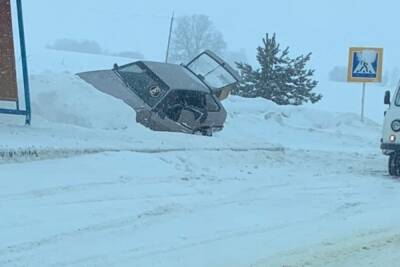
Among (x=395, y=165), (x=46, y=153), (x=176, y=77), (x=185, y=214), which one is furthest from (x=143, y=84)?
(x=185, y=214)

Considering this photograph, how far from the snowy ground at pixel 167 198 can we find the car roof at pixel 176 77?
4.89 feet

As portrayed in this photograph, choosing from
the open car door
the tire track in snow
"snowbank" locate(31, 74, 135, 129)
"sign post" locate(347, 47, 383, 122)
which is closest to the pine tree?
"sign post" locate(347, 47, 383, 122)

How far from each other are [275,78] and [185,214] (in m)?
28.1

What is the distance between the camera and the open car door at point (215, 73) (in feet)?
58.7

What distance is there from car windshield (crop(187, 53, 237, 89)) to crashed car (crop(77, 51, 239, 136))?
44 centimetres

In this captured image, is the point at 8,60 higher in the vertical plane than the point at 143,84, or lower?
higher

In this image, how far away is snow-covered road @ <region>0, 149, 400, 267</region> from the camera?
700 centimetres

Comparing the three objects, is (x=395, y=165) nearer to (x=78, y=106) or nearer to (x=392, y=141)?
A: (x=392, y=141)

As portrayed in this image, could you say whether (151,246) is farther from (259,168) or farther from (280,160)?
(280,160)

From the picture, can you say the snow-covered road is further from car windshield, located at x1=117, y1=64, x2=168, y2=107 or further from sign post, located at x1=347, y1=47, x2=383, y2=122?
sign post, located at x1=347, y1=47, x2=383, y2=122

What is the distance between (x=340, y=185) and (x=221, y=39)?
71718 mm

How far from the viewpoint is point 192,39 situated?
76375mm

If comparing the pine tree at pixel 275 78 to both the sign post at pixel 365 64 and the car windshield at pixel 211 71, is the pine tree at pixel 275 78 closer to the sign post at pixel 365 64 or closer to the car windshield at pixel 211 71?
the sign post at pixel 365 64

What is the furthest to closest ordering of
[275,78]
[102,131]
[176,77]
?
1. [275,78]
2. [176,77]
3. [102,131]
